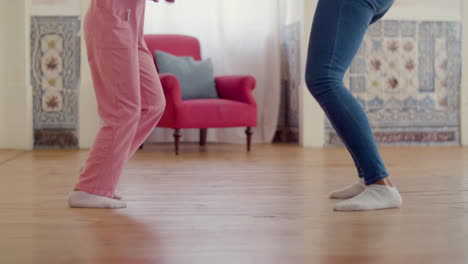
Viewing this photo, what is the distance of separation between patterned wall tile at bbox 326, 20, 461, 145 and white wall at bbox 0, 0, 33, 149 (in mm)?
2490

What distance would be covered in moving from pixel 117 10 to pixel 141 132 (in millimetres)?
443

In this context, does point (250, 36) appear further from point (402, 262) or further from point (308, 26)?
point (402, 262)

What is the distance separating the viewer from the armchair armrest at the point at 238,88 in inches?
171

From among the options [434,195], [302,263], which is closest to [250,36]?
[434,195]

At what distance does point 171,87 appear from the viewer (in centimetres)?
398

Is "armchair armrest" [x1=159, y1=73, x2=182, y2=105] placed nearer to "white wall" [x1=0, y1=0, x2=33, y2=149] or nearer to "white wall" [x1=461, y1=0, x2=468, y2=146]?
"white wall" [x1=0, y1=0, x2=33, y2=149]

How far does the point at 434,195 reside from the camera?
2164 mm

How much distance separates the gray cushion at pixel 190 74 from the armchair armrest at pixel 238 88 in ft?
0.24

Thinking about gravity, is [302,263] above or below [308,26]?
below

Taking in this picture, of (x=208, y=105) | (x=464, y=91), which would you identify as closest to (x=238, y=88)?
(x=208, y=105)

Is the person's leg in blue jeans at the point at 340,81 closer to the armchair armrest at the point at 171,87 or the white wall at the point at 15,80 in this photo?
the armchair armrest at the point at 171,87

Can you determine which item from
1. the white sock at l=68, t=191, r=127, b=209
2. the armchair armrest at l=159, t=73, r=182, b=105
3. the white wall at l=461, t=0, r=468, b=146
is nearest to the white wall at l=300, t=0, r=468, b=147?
the white wall at l=461, t=0, r=468, b=146

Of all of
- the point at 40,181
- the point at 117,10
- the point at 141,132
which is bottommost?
the point at 40,181

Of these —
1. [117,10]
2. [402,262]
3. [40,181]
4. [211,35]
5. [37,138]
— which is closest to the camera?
[402,262]
